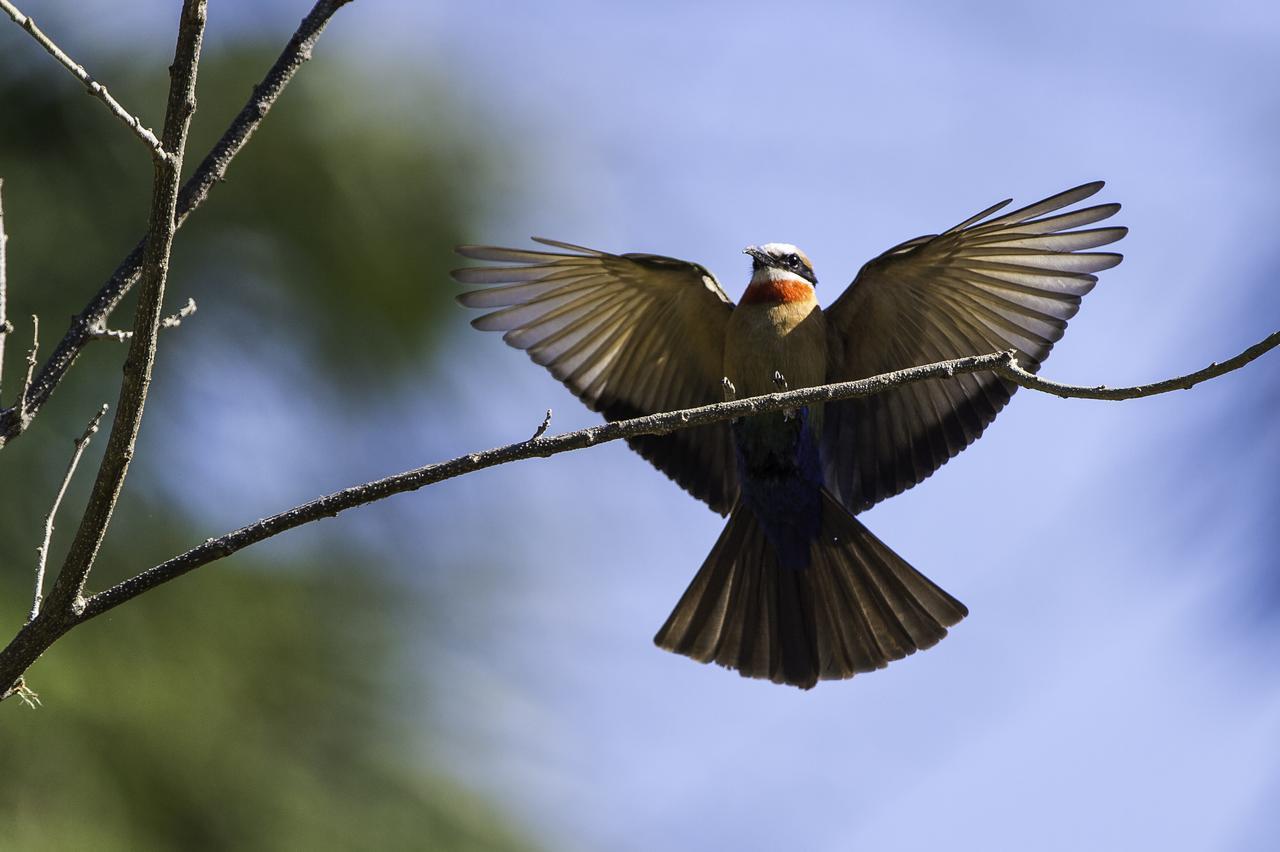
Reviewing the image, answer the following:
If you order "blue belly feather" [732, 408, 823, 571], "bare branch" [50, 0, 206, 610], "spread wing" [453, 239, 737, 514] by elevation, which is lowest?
"bare branch" [50, 0, 206, 610]

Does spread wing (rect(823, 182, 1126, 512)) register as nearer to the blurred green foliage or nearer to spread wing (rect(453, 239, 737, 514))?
spread wing (rect(453, 239, 737, 514))

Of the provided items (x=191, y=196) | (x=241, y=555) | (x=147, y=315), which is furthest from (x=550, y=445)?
(x=241, y=555)

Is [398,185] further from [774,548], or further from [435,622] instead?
[774,548]

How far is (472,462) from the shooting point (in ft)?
7.13

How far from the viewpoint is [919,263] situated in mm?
4164

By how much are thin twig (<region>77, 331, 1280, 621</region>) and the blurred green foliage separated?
317 centimetres

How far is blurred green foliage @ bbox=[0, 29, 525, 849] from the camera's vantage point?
204 inches

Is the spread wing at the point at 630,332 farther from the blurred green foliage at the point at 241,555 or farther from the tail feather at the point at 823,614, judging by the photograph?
the blurred green foliage at the point at 241,555

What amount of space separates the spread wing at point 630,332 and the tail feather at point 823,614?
42 cm

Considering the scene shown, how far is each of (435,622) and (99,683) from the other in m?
1.75

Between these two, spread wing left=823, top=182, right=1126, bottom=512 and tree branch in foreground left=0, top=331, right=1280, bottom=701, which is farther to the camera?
spread wing left=823, top=182, right=1126, bottom=512

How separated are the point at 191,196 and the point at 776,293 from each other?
235cm

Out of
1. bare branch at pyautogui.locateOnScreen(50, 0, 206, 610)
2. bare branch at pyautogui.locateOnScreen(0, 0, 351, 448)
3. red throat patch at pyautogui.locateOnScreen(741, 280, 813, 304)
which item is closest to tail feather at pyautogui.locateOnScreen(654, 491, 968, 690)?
red throat patch at pyautogui.locateOnScreen(741, 280, 813, 304)

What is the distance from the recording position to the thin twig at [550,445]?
1976mm
